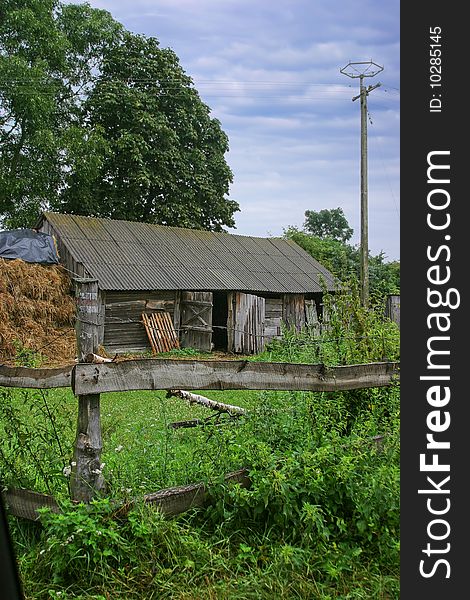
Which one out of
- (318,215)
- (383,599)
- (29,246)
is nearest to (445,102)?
(383,599)

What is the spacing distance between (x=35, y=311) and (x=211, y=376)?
8.78m

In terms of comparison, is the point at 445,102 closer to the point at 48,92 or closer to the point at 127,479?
the point at 127,479

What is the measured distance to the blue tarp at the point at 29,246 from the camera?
11.7 metres

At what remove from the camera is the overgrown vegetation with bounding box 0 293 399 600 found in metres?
2.34

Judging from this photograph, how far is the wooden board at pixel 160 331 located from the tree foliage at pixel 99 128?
6.44 meters

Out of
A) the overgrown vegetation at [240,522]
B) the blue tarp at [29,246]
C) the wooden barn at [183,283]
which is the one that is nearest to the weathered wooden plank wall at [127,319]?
the wooden barn at [183,283]

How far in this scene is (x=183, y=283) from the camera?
12.9m

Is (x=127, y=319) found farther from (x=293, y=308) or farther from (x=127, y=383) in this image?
(x=127, y=383)

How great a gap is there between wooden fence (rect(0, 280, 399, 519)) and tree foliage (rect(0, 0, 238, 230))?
15.3 m

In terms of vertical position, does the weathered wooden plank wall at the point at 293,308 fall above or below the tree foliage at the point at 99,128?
below

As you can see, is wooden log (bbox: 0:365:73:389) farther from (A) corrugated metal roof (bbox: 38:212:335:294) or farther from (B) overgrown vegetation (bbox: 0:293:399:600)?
(A) corrugated metal roof (bbox: 38:212:335:294)

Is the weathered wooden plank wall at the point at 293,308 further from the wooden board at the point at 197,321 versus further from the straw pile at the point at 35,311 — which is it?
the straw pile at the point at 35,311

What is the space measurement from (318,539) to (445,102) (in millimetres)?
1699

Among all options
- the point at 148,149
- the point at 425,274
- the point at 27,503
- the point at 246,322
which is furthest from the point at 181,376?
the point at 148,149
